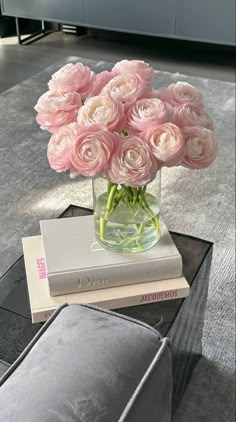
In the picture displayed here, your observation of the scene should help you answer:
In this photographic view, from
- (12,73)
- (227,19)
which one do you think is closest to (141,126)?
(12,73)

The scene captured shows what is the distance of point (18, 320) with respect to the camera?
91 cm

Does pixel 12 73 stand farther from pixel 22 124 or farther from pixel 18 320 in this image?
pixel 18 320

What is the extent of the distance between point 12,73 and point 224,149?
3.16 ft

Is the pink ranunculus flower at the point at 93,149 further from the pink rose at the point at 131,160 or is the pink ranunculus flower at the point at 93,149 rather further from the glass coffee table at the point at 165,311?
the glass coffee table at the point at 165,311

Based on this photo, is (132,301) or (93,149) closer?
(93,149)

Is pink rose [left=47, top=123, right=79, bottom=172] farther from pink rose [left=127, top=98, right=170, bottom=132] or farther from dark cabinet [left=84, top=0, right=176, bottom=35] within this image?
dark cabinet [left=84, top=0, right=176, bottom=35]

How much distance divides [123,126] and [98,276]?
260 mm

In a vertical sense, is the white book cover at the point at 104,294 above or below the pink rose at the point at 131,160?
below

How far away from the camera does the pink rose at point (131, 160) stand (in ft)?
2.48

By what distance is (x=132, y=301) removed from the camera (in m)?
0.89

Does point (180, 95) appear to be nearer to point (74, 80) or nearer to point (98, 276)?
point (74, 80)

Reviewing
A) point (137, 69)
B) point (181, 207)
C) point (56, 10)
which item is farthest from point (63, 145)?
point (56, 10)

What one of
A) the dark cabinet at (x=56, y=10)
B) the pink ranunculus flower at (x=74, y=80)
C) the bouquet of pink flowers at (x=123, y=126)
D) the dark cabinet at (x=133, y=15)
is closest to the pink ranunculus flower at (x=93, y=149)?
the bouquet of pink flowers at (x=123, y=126)

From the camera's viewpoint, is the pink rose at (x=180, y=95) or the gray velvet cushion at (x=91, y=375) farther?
the pink rose at (x=180, y=95)
